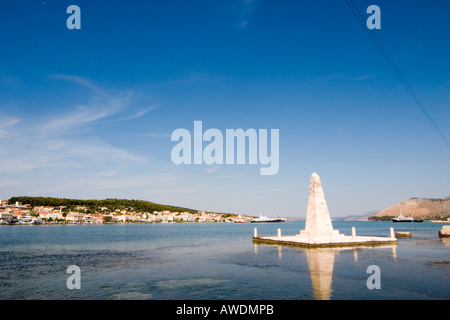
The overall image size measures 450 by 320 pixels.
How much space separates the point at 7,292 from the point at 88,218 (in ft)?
609

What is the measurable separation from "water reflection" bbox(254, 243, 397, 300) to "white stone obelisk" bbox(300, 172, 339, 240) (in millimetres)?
4659

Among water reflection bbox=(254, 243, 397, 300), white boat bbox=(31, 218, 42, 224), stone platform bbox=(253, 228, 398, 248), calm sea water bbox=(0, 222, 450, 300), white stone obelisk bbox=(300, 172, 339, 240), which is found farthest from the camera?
white boat bbox=(31, 218, 42, 224)

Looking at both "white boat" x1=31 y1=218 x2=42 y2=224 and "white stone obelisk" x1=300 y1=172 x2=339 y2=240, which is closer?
"white stone obelisk" x1=300 y1=172 x2=339 y2=240

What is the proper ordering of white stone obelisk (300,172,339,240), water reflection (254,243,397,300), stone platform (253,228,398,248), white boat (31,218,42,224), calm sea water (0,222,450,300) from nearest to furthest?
water reflection (254,243,397,300) → calm sea water (0,222,450,300) → stone platform (253,228,398,248) → white stone obelisk (300,172,339,240) → white boat (31,218,42,224)

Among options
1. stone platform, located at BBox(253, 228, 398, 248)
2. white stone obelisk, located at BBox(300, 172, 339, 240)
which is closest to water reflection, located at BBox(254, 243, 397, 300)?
stone platform, located at BBox(253, 228, 398, 248)

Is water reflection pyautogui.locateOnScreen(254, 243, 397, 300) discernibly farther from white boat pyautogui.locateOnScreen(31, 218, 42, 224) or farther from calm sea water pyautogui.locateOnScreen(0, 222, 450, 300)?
white boat pyautogui.locateOnScreen(31, 218, 42, 224)

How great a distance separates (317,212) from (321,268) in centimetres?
1701

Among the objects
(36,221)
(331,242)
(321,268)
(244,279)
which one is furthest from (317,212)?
(36,221)

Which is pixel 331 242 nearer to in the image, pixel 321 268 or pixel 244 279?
pixel 321 268

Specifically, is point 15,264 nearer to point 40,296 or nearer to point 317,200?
point 40,296

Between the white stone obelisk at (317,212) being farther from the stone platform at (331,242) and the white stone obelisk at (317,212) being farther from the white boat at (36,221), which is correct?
the white boat at (36,221)

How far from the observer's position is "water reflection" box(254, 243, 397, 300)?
15.6 meters

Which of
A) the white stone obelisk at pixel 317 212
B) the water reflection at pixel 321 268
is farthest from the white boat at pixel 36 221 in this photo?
the water reflection at pixel 321 268

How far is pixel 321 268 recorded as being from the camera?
22047 mm
